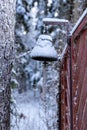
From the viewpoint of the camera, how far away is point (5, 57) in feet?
10.1

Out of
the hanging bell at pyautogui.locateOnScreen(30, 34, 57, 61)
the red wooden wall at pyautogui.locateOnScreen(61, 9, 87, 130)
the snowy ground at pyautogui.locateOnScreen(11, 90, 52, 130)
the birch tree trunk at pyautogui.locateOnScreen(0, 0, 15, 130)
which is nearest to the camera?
the red wooden wall at pyautogui.locateOnScreen(61, 9, 87, 130)

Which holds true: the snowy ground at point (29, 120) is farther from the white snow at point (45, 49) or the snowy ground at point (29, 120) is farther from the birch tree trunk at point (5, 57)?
the birch tree trunk at point (5, 57)

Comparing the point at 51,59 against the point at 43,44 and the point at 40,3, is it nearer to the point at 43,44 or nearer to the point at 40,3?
the point at 43,44

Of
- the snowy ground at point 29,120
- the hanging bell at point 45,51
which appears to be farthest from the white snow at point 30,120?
the hanging bell at point 45,51

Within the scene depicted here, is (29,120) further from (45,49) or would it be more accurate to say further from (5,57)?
(5,57)

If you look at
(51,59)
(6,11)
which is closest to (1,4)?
(6,11)

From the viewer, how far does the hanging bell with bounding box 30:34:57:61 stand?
5812mm

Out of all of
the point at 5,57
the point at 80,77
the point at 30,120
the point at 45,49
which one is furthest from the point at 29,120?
the point at 80,77

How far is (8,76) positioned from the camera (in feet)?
10.2

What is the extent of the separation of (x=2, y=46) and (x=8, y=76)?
0.29 meters

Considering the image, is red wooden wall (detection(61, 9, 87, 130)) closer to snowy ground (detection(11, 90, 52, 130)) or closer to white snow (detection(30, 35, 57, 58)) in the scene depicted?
snowy ground (detection(11, 90, 52, 130))

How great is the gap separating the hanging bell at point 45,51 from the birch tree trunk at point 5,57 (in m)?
2.64

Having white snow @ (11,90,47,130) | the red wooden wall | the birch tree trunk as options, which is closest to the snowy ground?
white snow @ (11,90,47,130)

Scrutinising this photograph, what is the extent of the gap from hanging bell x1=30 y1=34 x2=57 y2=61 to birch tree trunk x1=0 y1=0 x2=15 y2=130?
264 centimetres
